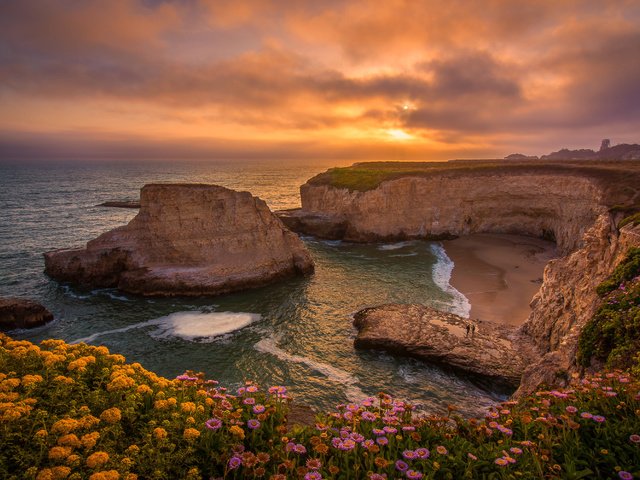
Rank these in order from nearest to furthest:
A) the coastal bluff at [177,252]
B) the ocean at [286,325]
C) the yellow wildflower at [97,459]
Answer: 1. the yellow wildflower at [97,459]
2. the ocean at [286,325]
3. the coastal bluff at [177,252]

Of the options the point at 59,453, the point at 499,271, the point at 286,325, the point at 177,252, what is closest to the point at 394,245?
the point at 499,271

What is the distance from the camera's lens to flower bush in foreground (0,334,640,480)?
4586mm

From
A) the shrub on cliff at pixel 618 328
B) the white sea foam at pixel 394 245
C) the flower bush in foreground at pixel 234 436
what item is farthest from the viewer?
the white sea foam at pixel 394 245

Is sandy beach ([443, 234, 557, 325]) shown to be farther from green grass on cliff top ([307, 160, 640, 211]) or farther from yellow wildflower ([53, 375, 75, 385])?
yellow wildflower ([53, 375, 75, 385])

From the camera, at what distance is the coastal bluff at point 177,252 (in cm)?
3225

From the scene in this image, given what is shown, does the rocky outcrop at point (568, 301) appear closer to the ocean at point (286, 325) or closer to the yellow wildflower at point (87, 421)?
the ocean at point (286, 325)

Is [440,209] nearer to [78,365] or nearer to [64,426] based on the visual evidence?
[78,365]

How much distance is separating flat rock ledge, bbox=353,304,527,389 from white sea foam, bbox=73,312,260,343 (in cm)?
873

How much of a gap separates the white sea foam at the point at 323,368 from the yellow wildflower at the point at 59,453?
1468 centimetres

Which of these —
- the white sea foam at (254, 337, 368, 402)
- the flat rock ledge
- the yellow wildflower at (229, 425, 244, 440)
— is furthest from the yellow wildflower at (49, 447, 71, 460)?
the flat rock ledge

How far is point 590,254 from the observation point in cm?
1778

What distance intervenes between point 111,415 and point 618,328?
12.0 m

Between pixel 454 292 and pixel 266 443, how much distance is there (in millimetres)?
28249

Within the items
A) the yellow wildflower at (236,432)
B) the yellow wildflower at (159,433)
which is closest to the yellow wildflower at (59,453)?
the yellow wildflower at (159,433)
